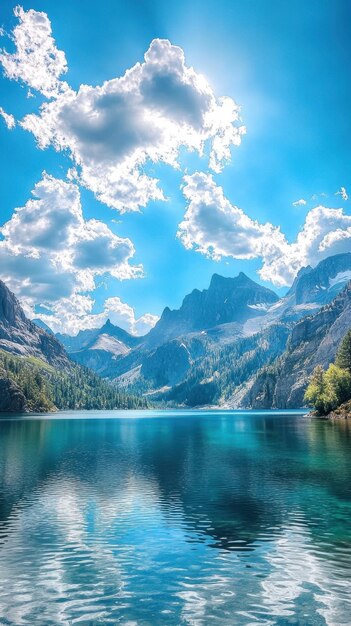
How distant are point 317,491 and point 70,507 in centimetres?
2372

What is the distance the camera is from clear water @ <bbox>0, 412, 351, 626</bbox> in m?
19.5

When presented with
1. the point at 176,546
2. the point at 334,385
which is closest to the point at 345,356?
the point at 334,385

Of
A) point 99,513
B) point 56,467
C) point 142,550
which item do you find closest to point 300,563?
point 142,550

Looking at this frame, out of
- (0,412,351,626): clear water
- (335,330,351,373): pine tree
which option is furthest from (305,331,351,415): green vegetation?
(0,412,351,626): clear water

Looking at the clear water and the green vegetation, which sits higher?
the green vegetation

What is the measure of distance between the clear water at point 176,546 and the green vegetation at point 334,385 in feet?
345

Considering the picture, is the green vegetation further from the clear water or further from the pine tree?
the clear water

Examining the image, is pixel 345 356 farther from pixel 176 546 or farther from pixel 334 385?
pixel 176 546

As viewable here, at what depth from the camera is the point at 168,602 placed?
66.1ft

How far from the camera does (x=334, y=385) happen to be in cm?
15950

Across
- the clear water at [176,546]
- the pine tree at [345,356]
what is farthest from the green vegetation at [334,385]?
the clear water at [176,546]

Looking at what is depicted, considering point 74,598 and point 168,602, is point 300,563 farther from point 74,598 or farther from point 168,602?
point 74,598

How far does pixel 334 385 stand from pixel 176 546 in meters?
143

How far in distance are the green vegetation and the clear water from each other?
10527 cm
